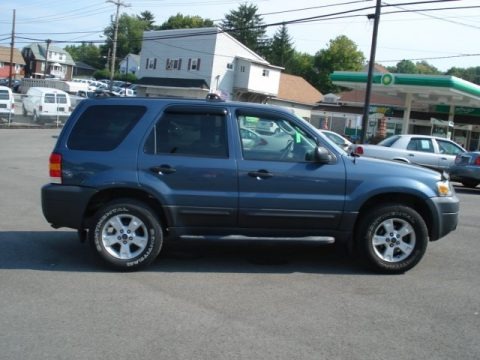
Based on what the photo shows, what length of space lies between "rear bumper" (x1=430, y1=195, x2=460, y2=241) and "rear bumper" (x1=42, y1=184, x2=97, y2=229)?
12.6 feet

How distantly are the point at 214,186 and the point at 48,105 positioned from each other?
1333 inches

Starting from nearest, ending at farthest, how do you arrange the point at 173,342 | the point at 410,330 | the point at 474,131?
the point at 173,342 < the point at 410,330 < the point at 474,131

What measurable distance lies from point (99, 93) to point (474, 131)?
37.8m

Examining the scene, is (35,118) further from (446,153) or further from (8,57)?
(8,57)

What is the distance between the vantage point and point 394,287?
20.2ft

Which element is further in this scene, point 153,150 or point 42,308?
point 153,150

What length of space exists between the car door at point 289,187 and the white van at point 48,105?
33.7 metres

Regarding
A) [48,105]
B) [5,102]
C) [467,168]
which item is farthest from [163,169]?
[48,105]

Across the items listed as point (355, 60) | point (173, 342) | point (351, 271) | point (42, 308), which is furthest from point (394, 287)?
point (355, 60)

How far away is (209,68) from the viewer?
182ft

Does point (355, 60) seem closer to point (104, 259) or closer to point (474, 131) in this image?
point (474, 131)

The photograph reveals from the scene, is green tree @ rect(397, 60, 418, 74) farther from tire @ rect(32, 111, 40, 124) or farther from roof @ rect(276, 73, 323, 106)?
tire @ rect(32, 111, 40, 124)

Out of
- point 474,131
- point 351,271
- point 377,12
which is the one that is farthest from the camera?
point 474,131

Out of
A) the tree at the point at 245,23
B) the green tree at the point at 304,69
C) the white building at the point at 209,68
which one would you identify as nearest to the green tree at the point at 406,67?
the green tree at the point at 304,69
